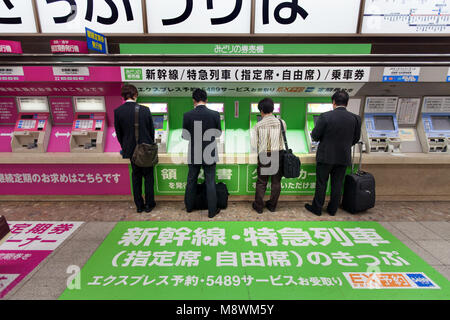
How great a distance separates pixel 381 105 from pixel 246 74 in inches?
92.8

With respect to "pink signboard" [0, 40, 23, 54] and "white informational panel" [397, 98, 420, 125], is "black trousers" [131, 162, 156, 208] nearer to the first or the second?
"pink signboard" [0, 40, 23, 54]

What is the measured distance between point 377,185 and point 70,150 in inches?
201

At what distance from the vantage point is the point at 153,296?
2016 mm

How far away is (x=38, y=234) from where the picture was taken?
2969 mm

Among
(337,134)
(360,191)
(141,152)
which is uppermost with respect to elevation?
(337,134)

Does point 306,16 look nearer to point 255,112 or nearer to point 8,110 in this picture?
point 255,112

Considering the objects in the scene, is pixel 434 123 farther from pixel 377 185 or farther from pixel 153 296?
pixel 153 296

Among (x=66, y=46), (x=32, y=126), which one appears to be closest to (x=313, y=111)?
(x=66, y=46)

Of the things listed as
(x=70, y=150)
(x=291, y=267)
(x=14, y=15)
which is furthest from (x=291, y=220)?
(x=14, y=15)

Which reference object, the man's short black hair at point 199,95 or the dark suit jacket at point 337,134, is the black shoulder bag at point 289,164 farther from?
the man's short black hair at point 199,95

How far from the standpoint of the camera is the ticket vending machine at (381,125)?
378cm

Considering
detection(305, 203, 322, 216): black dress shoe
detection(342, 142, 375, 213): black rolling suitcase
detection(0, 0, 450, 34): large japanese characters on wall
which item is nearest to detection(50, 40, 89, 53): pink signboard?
detection(0, 0, 450, 34): large japanese characters on wall

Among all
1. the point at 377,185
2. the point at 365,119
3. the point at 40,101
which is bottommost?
the point at 377,185

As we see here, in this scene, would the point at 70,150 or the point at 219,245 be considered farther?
the point at 70,150
